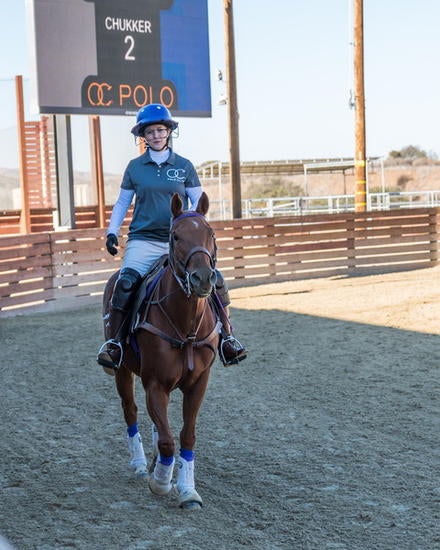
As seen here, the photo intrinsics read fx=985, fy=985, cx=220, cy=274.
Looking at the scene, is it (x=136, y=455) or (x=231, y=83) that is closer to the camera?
(x=136, y=455)

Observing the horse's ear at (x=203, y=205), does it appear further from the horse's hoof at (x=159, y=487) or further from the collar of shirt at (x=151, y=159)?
the horse's hoof at (x=159, y=487)

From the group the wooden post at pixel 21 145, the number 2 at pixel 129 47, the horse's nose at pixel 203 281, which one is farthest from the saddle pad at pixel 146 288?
the number 2 at pixel 129 47

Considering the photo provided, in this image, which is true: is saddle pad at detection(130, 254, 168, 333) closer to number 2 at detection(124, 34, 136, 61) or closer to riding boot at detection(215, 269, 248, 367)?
riding boot at detection(215, 269, 248, 367)

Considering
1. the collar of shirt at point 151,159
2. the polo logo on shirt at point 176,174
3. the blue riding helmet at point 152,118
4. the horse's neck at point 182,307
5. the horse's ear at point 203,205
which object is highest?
the blue riding helmet at point 152,118

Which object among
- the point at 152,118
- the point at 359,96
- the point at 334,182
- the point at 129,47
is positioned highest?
the point at 129,47

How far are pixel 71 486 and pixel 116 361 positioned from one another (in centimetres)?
91

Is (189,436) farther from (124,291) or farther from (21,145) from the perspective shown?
(21,145)

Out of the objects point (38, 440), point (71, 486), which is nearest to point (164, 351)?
point (71, 486)

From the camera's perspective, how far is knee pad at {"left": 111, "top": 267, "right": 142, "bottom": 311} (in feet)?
20.9

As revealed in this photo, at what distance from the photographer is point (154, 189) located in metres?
6.47

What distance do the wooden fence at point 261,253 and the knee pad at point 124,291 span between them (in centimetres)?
1171

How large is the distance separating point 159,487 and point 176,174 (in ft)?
6.66

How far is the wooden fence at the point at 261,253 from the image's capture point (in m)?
18.5

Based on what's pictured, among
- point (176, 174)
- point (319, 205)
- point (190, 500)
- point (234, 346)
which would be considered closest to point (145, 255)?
point (176, 174)
